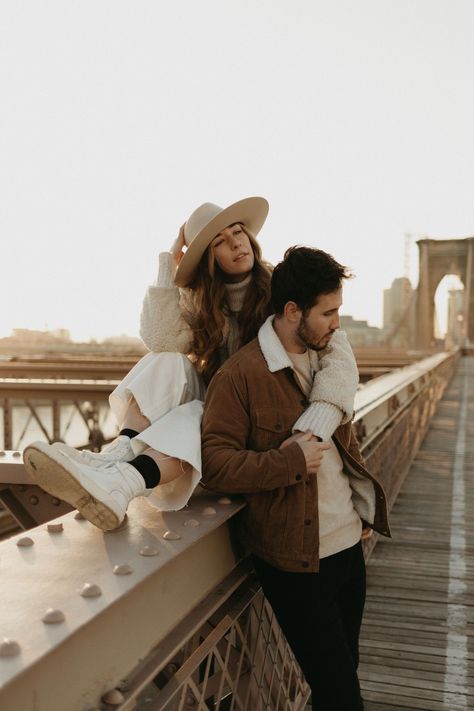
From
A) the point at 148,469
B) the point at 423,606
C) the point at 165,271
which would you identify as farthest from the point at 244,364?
the point at 423,606

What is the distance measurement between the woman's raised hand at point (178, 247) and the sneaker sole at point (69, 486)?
3.73 ft

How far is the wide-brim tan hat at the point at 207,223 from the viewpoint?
2373 millimetres

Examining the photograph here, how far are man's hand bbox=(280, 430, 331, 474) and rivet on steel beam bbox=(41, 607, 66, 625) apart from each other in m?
0.92

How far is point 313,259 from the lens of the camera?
193 cm

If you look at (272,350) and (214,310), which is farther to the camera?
(214,310)

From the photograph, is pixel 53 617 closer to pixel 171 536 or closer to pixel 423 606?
pixel 171 536

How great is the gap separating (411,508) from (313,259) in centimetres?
460

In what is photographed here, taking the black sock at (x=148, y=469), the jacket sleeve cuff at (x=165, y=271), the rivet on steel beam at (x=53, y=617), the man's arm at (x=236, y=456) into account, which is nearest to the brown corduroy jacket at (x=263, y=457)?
the man's arm at (x=236, y=456)

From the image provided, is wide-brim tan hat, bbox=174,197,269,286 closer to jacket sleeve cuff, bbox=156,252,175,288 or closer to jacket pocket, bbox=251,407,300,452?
jacket sleeve cuff, bbox=156,252,175,288

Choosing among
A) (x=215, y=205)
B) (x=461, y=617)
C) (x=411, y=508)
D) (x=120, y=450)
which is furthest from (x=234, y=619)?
(x=411, y=508)

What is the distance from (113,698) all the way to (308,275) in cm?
115

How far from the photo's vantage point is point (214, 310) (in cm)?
235

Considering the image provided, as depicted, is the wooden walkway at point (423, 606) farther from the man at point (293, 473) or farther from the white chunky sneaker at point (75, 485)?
the white chunky sneaker at point (75, 485)

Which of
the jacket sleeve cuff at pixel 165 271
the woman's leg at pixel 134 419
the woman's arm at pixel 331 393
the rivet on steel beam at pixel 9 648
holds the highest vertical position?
the jacket sleeve cuff at pixel 165 271
